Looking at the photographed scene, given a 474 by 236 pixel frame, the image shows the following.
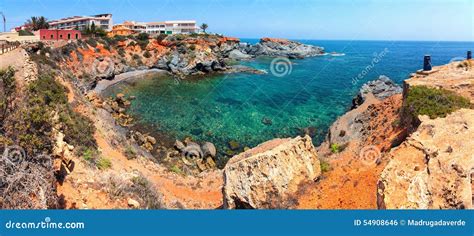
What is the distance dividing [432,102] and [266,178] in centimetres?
1096

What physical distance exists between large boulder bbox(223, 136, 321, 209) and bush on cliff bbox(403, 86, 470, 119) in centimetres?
766

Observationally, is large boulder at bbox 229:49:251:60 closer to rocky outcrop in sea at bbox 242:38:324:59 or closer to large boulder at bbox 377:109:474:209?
rocky outcrop in sea at bbox 242:38:324:59

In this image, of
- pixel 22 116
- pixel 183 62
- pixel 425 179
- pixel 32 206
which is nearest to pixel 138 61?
pixel 183 62

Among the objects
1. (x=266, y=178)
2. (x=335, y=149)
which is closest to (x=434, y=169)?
(x=266, y=178)

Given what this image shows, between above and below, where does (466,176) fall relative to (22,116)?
below

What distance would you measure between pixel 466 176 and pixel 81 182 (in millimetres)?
15574

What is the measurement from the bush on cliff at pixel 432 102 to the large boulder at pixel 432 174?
3.56 m

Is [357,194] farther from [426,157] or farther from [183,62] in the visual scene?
[183,62]

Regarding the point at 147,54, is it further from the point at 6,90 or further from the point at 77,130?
the point at 6,90

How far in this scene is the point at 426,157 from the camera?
39.2 feet

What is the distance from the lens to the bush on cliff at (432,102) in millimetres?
17094

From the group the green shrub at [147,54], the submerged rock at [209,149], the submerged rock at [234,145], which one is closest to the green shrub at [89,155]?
the submerged rock at [209,149]

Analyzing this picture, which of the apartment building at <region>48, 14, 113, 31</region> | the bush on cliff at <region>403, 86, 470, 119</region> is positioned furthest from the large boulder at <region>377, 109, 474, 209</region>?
the apartment building at <region>48, 14, 113, 31</region>

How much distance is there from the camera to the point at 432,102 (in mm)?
18172
